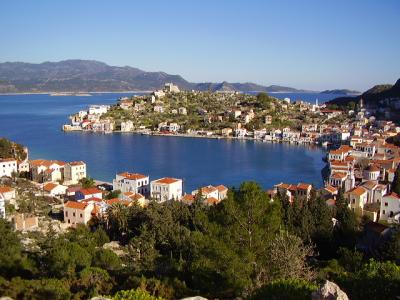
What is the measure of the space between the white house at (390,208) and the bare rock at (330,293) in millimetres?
13397

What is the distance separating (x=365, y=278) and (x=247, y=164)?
24.5 meters

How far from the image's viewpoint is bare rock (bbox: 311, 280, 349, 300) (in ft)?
11.7

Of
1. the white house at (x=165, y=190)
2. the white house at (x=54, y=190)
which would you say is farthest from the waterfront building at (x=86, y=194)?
the white house at (x=165, y=190)

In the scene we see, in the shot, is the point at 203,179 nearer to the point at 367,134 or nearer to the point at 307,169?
the point at 307,169

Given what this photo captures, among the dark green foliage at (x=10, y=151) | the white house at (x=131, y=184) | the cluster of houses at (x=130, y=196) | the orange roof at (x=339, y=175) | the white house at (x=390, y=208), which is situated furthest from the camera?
the dark green foliage at (x=10, y=151)

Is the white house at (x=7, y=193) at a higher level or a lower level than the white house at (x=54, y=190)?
higher

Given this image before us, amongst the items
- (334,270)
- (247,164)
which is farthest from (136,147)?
(334,270)

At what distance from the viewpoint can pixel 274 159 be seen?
31.8 metres

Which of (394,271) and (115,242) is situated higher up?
(394,271)

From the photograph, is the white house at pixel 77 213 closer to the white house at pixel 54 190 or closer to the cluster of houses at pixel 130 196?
the cluster of houses at pixel 130 196

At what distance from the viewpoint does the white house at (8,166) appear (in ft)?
71.5

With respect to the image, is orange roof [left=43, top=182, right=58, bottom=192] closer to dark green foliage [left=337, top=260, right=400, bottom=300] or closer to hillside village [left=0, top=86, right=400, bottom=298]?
hillside village [left=0, top=86, right=400, bottom=298]

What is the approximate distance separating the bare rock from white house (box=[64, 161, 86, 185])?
766 inches

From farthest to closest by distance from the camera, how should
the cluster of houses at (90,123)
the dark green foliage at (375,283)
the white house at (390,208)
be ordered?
the cluster of houses at (90,123), the white house at (390,208), the dark green foliage at (375,283)
